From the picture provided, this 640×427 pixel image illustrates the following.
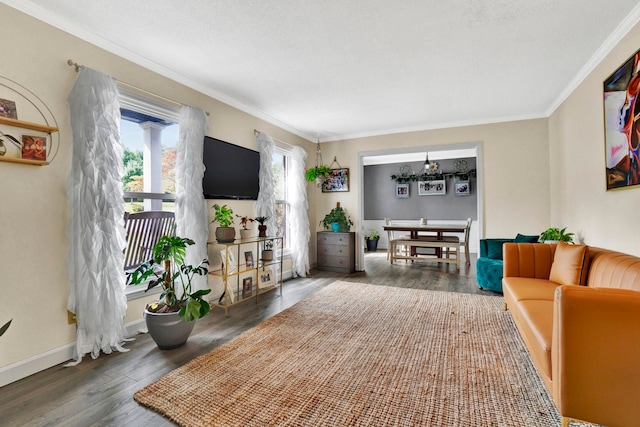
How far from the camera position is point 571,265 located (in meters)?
2.49

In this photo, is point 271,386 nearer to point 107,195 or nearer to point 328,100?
point 107,195

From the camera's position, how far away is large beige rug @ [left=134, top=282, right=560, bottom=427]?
5.28 ft

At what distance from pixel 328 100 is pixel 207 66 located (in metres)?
1.60

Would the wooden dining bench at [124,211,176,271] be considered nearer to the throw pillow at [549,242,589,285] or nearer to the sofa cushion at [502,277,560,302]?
the sofa cushion at [502,277,560,302]

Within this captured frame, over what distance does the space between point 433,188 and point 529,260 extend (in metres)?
5.77

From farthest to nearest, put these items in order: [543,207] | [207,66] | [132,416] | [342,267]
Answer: [342,267] < [543,207] < [207,66] < [132,416]

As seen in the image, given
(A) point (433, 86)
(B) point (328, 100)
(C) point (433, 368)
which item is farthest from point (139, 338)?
(A) point (433, 86)

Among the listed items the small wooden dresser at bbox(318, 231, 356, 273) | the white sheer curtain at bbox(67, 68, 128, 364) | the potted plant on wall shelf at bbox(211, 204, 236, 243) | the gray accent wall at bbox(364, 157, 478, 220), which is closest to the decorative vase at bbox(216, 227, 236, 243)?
the potted plant on wall shelf at bbox(211, 204, 236, 243)

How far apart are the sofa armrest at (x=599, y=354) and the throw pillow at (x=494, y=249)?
10.1 feet

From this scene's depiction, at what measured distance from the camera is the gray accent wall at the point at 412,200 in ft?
26.9

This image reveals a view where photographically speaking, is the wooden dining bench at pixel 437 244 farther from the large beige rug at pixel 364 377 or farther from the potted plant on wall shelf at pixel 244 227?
the potted plant on wall shelf at pixel 244 227

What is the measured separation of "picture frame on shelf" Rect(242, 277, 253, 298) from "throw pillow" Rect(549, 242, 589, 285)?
3.32 metres

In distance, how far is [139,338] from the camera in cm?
269

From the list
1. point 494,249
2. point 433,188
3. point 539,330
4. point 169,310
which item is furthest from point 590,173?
point 433,188
